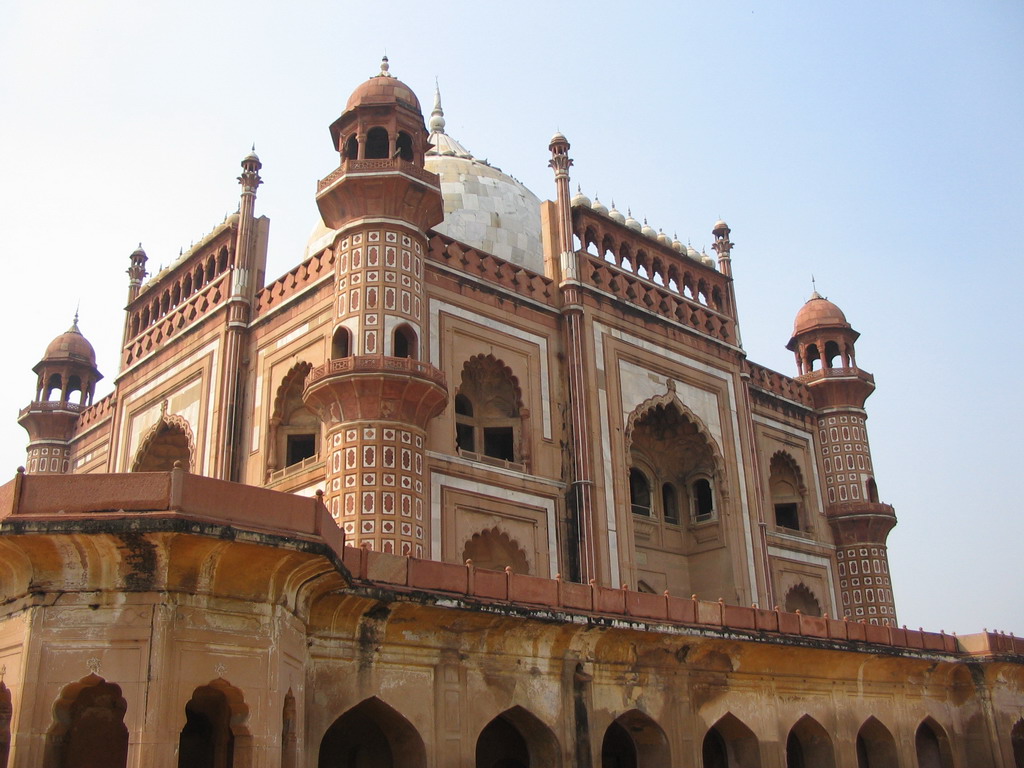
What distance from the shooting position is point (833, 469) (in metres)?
23.4

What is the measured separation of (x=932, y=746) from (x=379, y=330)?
33.6ft

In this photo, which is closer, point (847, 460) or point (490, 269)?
point (490, 269)

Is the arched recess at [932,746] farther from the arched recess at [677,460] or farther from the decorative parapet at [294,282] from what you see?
the decorative parapet at [294,282]

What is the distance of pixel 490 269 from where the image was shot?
18.2 meters

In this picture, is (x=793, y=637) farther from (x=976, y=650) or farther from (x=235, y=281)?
(x=235, y=281)

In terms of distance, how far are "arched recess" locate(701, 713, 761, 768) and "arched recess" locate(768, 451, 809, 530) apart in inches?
367

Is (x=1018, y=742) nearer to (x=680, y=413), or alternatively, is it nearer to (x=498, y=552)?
(x=680, y=413)

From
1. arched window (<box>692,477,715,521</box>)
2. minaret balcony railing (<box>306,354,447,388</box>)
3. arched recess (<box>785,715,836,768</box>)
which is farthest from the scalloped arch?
arched recess (<box>785,715,836,768</box>)

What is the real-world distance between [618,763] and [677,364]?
8.09 meters

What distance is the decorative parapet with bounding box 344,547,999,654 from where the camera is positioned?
10367 millimetres

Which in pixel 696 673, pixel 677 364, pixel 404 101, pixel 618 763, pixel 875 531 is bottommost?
pixel 618 763

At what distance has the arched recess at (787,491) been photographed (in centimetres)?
2291

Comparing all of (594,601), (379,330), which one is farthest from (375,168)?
(594,601)

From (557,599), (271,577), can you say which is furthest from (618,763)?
(271,577)
